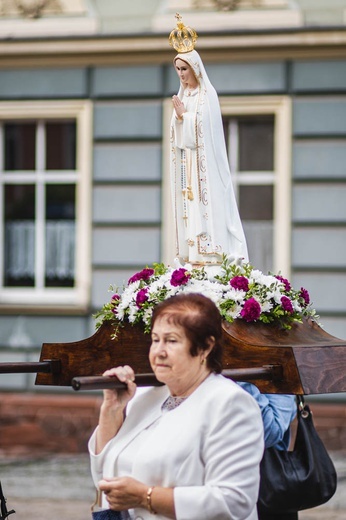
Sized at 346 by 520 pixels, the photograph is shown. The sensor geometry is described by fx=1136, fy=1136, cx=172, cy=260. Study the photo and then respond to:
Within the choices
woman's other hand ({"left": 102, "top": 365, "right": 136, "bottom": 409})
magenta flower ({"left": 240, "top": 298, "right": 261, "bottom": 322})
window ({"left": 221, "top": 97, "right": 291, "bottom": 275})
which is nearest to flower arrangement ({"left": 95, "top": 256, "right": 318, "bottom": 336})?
magenta flower ({"left": 240, "top": 298, "right": 261, "bottom": 322})

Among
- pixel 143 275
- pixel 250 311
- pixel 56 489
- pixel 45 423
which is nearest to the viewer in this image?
pixel 250 311

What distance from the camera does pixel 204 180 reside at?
480cm

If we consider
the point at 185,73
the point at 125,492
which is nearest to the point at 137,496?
the point at 125,492

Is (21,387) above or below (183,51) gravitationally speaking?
below

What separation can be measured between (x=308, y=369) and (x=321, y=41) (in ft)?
20.8

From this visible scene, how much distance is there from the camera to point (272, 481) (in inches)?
165

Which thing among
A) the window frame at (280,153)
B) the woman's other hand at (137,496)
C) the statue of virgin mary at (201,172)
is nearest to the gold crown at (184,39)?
the statue of virgin mary at (201,172)

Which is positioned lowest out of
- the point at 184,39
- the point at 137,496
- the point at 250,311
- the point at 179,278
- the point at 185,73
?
the point at 137,496

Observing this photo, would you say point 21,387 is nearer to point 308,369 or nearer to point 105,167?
point 105,167

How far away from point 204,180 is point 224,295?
2.15ft

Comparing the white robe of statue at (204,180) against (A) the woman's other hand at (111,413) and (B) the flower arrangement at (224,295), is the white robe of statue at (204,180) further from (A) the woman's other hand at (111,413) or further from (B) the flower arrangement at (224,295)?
(A) the woman's other hand at (111,413)

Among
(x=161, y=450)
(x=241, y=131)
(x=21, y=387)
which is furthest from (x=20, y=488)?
(x=161, y=450)

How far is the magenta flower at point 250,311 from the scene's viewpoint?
4.23m

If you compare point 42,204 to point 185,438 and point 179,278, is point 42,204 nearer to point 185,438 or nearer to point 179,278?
point 179,278
